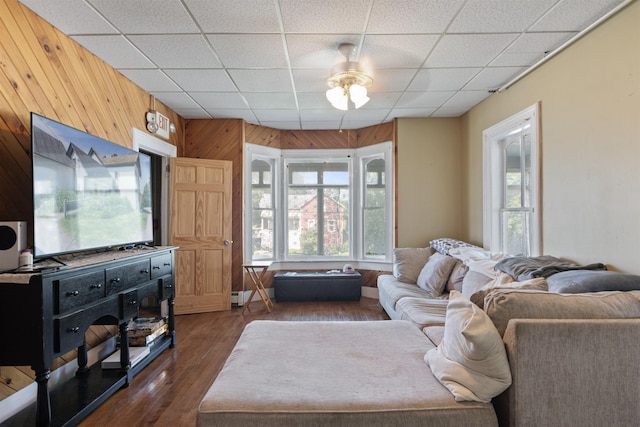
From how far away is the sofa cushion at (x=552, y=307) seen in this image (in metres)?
1.42

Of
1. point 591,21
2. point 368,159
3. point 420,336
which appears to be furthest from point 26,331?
point 368,159

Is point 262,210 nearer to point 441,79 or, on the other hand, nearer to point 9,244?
point 441,79

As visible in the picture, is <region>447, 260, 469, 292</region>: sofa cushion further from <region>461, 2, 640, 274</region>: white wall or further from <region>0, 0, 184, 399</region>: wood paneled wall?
<region>0, 0, 184, 399</region>: wood paneled wall

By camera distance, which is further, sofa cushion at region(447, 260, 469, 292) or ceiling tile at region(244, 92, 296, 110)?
ceiling tile at region(244, 92, 296, 110)

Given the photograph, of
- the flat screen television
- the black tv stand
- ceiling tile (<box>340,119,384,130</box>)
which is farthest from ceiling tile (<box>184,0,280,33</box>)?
ceiling tile (<box>340,119,384,130</box>)

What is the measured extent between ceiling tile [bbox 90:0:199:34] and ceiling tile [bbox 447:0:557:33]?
2008 mm

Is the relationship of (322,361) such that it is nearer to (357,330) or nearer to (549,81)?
(357,330)

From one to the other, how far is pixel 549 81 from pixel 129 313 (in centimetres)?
409

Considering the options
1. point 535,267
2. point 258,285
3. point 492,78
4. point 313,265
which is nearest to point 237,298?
point 258,285

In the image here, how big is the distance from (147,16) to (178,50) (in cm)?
47

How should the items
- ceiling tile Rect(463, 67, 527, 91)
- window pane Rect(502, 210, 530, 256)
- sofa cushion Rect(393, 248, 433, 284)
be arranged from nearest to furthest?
1. ceiling tile Rect(463, 67, 527, 91)
2. window pane Rect(502, 210, 530, 256)
3. sofa cushion Rect(393, 248, 433, 284)

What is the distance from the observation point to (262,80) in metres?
3.40

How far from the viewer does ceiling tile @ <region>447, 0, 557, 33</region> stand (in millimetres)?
2178

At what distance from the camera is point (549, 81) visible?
112 inches
